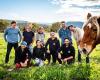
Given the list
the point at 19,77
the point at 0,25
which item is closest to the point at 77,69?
the point at 19,77

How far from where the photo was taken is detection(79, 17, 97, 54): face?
8.05m

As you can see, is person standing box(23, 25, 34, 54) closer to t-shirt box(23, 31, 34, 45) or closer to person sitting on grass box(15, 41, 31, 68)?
t-shirt box(23, 31, 34, 45)

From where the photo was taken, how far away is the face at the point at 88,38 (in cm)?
805

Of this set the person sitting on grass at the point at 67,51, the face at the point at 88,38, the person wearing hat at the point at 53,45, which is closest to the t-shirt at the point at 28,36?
the person wearing hat at the point at 53,45

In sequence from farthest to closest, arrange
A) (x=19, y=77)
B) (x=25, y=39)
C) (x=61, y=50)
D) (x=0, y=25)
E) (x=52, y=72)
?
(x=0, y=25)
(x=25, y=39)
(x=61, y=50)
(x=19, y=77)
(x=52, y=72)

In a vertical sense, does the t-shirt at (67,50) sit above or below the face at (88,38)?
below

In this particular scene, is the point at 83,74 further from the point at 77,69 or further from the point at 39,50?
the point at 39,50

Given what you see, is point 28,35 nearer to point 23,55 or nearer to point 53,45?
point 53,45

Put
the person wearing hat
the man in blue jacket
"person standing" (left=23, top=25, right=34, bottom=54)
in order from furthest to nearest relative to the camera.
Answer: the man in blue jacket
"person standing" (left=23, top=25, right=34, bottom=54)
the person wearing hat

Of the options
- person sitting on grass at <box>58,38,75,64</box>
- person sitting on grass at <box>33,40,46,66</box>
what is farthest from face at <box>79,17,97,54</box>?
person sitting on grass at <box>33,40,46,66</box>

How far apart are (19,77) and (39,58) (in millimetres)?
3377

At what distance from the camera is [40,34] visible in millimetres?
15297

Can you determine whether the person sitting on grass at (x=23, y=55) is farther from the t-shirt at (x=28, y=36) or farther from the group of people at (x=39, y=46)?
the t-shirt at (x=28, y=36)

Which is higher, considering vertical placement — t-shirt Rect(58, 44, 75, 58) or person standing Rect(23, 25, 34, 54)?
person standing Rect(23, 25, 34, 54)
